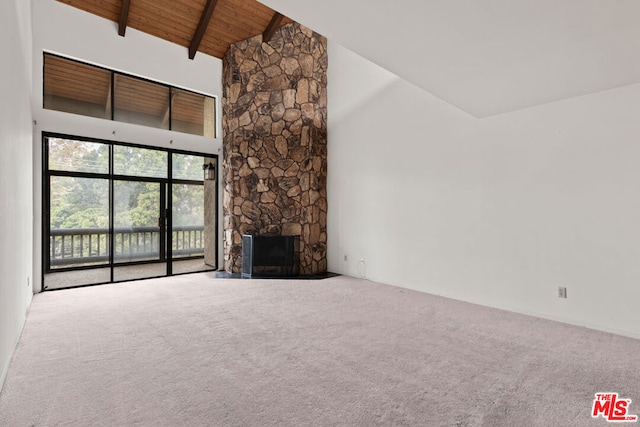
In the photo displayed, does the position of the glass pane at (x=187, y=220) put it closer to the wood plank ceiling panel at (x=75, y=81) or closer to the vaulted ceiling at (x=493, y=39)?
the wood plank ceiling panel at (x=75, y=81)

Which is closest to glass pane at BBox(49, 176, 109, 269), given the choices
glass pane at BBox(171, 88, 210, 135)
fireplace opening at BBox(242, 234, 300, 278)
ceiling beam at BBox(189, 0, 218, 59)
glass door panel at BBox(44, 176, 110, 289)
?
glass door panel at BBox(44, 176, 110, 289)

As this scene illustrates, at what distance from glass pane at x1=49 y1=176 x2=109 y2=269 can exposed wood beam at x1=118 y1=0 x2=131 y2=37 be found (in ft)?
8.15

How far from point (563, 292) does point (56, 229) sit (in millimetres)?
6820

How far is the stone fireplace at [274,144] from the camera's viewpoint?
21.1 feet

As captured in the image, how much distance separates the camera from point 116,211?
18.6ft

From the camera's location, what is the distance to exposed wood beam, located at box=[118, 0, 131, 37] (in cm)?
530

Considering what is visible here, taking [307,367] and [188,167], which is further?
[188,167]

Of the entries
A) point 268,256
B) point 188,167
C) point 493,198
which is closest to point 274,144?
point 188,167

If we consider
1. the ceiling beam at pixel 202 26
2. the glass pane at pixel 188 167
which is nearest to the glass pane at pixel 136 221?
the glass pane at pixel 188 167

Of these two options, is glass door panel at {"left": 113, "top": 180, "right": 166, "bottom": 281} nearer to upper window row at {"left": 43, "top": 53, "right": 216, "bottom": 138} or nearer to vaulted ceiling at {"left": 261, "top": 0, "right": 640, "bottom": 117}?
upper window row at {"left": 43, "top": 53, "right": 216, "bottom": 138}

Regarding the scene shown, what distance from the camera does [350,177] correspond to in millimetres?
6281

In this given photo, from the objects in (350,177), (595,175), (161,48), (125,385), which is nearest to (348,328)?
(125,385)

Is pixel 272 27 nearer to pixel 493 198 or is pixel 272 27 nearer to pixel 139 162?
pixel 139 162

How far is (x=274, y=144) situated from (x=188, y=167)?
169 centimetres
